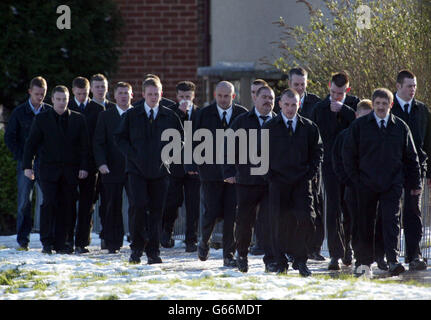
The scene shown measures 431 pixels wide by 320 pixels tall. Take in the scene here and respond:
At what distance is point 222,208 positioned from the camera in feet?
39.8

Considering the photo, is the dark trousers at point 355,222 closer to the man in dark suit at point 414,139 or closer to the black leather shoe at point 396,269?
the man in dark suit at point 414,139

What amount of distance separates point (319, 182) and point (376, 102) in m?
1.75

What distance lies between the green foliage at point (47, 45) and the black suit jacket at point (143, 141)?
654 cm

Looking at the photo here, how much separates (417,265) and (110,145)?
13.3ft

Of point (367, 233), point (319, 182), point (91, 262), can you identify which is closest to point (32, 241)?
point (91, 262)

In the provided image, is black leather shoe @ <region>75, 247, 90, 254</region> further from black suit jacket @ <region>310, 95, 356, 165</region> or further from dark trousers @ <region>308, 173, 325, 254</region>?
black suit jacket @ <region>310, 95, 356, 165</region>

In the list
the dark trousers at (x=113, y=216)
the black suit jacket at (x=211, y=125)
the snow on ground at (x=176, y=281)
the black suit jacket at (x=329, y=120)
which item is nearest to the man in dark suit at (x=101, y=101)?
the dark trousers at (x=113, y=216)

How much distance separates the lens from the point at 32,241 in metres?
14.9

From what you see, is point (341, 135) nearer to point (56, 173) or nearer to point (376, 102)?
point (376, 102)

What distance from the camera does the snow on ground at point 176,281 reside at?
9.04 m

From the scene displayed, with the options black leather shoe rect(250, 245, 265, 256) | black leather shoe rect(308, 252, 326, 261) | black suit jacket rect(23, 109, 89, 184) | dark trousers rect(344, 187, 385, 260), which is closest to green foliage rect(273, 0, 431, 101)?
black leather shoe rect(250, 245, 265, 256)

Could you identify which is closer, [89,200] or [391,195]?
[391,195]

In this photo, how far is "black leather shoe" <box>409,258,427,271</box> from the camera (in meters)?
11.4

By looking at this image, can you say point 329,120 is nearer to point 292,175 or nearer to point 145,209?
point 292,175
